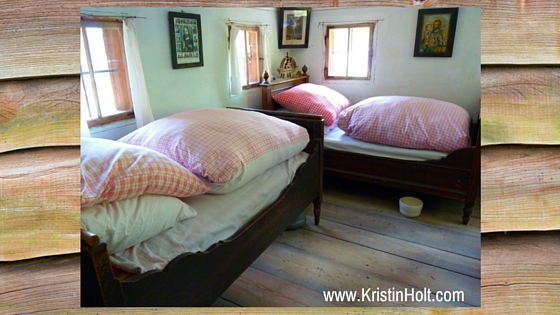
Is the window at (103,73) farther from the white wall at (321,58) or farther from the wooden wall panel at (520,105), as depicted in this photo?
the wooden wall panel at (520,105)

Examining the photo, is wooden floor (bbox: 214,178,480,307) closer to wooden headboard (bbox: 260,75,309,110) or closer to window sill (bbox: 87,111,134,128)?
wooden headboard (bbox: 260,75,309,110)

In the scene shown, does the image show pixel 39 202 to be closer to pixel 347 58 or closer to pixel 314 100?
pixel 314 100

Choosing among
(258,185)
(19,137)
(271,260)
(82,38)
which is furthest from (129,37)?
(271,260)

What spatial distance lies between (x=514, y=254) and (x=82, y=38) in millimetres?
1151

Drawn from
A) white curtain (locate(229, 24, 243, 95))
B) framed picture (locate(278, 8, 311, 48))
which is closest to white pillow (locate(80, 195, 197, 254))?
white curtain (locate(229, 24, 243, 95))

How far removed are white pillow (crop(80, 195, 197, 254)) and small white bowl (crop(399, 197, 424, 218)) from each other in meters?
0.56

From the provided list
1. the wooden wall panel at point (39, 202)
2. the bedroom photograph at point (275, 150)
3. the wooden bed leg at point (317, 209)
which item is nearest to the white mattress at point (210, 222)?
the bedroom photograph at point (275, 150)

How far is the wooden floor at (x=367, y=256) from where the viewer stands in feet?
2.69

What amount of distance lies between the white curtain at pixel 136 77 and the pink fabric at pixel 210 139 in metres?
0.03

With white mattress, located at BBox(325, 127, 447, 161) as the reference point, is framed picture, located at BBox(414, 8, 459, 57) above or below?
above

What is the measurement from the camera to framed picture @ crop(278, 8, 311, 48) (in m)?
0.84

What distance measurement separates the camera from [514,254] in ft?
2.71

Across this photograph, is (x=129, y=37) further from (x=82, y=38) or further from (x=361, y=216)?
(x=361, y=216)

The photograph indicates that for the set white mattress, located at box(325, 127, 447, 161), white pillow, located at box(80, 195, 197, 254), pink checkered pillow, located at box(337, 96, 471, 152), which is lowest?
white pillow, located at box(80, 195, 197, 254)
